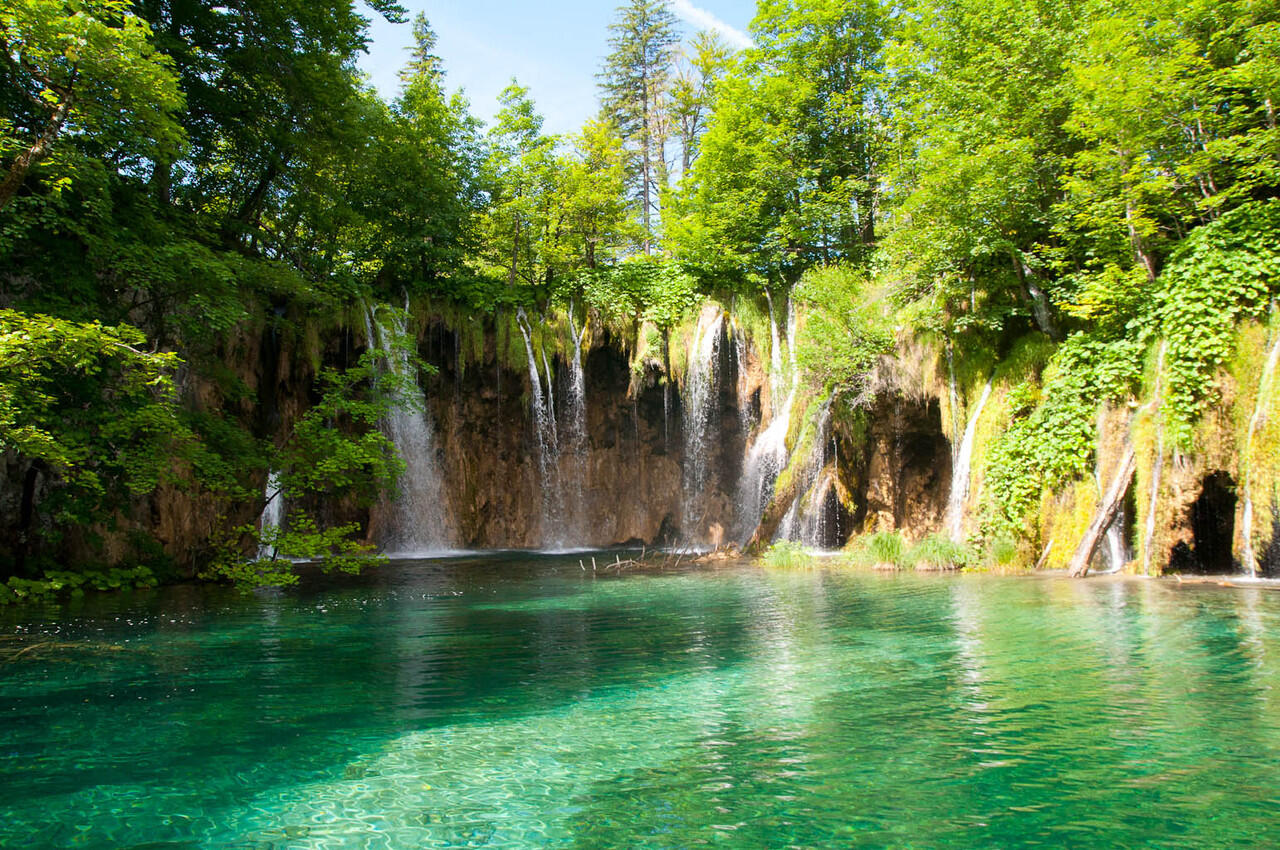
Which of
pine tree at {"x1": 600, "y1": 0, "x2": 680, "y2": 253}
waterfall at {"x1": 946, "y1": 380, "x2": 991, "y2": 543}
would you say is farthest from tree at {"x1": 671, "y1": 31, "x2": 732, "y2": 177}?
waterfall at {"x1": 946, "y1": 380, "x2": 991, "y2": 543}

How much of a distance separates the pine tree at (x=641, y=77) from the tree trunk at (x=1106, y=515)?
29.3 metres

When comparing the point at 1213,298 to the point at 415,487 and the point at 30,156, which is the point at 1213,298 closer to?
the point at 30,156

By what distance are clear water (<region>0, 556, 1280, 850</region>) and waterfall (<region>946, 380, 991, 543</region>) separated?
17.9 feet

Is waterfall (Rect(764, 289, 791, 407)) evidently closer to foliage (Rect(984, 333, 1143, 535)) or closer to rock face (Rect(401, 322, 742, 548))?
rock face (Rect(401, 322, 742, 548))

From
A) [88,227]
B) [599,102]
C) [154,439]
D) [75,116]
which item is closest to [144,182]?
[88,227]

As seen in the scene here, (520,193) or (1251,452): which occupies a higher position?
(520,193)

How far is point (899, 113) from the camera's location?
21.4 m

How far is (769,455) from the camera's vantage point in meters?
19.7

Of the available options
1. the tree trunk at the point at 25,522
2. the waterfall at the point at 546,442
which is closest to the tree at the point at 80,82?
the tree trunk at the point at 25,522

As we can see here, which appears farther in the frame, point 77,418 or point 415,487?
point 415,487

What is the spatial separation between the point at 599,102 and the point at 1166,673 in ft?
129

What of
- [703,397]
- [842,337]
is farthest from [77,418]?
[703,397]

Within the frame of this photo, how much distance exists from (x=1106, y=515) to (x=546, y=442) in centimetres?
1569

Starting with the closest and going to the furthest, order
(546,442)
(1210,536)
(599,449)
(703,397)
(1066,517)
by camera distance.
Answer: (1210,536), (1066,517), (703,397), (546,442), (599,449)
